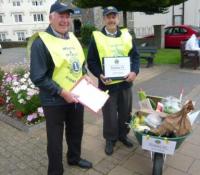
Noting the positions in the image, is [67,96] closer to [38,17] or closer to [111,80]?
[111,80]

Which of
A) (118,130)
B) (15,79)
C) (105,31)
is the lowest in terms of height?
(118,130)

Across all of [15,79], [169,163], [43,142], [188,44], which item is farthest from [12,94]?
[188,44]

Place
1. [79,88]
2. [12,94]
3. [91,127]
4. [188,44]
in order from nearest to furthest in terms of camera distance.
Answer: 1. [79,88]
2. [91,127]
3. [12,94]
4. [188,44]

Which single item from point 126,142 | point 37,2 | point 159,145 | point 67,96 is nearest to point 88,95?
point 67,96

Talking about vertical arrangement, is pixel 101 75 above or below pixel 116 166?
above

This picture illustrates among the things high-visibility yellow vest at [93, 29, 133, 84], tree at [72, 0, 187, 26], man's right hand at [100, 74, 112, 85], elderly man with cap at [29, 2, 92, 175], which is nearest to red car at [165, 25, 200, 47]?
tree at [72, 0, 187, 26]

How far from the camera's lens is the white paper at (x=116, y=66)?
338cm

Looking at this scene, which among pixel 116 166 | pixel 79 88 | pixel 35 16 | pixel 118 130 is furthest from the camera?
pixel 35 16

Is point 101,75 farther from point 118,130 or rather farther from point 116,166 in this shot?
point 116,166

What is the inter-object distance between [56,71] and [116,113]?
4.35 ft

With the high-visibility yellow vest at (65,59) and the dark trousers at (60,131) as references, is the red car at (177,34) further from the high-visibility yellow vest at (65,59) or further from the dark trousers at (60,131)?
the high-visibility yellow vest at (65,59)

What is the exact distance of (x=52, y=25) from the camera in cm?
278

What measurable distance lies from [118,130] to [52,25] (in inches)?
76.0

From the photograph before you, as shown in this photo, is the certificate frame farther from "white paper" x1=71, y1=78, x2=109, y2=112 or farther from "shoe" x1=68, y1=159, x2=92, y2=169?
"shoe" x1=68, y1=159, x2=92, y2=169
